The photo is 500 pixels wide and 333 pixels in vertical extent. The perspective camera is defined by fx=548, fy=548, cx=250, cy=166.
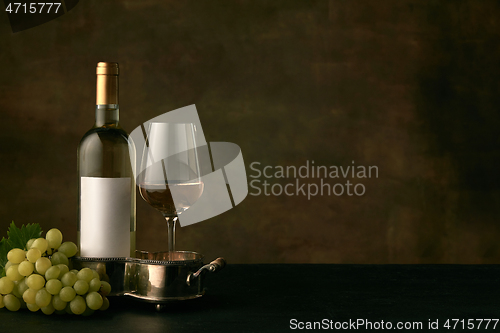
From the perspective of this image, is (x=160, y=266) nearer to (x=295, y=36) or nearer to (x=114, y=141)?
(x=114, y=141)

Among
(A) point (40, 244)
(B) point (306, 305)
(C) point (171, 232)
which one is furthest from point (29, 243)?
(B) point (306, 305)

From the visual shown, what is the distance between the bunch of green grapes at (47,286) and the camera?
826 millimetres

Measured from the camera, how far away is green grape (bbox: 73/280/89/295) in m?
0.83

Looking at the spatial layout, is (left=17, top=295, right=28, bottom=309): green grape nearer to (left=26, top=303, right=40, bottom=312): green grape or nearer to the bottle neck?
(left=26, top=303, right=40, bottom=312): green grape

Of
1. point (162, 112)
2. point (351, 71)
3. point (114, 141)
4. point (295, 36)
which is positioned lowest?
point (114, 141)

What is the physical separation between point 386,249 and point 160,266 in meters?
1.61

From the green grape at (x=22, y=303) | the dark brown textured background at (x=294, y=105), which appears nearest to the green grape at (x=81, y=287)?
the green grape at (x=22, y=303)

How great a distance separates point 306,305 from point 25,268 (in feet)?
1.47

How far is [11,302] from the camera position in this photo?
2.79 ft

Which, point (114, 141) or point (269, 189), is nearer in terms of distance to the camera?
point (114, 141)

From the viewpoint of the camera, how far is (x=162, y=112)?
2.21 metres

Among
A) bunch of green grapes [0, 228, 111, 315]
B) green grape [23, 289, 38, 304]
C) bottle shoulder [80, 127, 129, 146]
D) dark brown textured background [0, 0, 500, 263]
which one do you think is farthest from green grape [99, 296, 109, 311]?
dark brown textured background [0, 0, 500, 263]

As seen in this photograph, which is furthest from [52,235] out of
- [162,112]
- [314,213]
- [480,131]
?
[480,131]

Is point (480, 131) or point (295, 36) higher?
point (295, 36)
